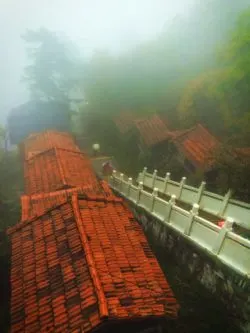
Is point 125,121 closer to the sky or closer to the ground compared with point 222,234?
closer to the sky

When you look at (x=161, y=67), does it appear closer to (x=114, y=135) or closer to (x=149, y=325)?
(x=114, y=135)

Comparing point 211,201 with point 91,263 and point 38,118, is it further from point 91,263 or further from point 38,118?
point 38,118

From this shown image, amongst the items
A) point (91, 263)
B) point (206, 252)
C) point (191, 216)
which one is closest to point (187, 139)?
point (191, 216)

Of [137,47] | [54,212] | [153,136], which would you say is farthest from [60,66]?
[54,212]

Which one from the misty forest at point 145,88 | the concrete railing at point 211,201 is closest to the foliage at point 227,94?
the misty forest at point 145,88

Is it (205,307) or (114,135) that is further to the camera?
(114,135)

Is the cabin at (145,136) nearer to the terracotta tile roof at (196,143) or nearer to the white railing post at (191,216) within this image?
the terracotta tile roof at (196,143)

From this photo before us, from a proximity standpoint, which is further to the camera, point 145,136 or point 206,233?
point 145,136

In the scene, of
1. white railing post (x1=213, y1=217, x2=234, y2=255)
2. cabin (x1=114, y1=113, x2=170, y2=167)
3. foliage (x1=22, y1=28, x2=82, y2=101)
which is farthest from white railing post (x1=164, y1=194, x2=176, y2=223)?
foliage (x1=22, y1=28, x2=82, y2=101)
